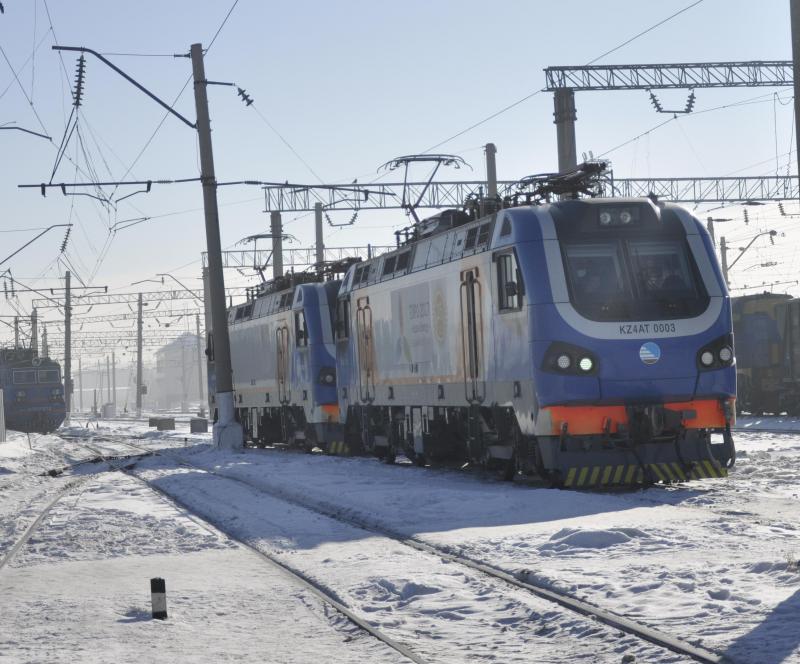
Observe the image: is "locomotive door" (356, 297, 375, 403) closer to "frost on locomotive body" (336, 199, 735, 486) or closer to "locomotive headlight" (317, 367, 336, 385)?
"locomotive headlight" (317, 367, 336, 385)

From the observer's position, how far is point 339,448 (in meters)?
27.8

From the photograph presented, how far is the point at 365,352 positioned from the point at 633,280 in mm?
8758

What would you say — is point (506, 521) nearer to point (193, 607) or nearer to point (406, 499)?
point (406, 499)

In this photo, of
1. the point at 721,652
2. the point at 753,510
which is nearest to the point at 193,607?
the point at 721,652

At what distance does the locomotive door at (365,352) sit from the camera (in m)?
23.8

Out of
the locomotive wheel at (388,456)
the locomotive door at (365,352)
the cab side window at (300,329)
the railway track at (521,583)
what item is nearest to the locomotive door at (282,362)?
the cab side window at (300,329)

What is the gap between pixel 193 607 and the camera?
941 cm

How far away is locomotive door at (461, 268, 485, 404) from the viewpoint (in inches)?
715

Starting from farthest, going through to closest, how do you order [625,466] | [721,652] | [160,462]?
1. [160,462]
2. [625,466]
3. [721,652]

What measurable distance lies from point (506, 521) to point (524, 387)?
3311 mm

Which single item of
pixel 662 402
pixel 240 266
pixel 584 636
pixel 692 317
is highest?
pixel 240 266

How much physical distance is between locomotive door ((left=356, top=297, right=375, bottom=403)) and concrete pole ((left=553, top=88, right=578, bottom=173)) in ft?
20.3

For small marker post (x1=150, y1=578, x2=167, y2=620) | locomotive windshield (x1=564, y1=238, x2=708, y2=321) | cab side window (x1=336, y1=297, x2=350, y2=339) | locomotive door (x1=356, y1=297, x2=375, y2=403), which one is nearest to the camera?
small marker post (x1=150, y1=578, x2=167, y2=620)

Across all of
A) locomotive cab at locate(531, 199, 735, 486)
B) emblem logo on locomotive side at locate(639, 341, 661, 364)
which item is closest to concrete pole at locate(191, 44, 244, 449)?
locomotive cab at locate(531, 199, 735, 486)
